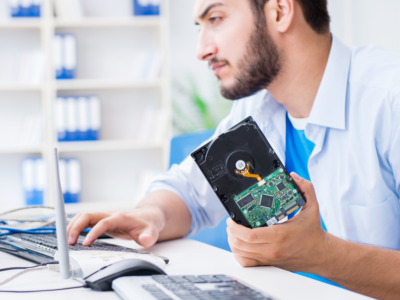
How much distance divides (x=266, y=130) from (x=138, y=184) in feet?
Result: 6.87

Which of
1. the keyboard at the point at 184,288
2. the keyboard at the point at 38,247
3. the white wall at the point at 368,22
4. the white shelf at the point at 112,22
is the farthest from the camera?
the white shelf at the point at 112,22

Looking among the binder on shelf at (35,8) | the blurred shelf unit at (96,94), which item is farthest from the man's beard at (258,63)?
the binder on shelf at (35,8)

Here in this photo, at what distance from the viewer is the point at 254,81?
1.23m

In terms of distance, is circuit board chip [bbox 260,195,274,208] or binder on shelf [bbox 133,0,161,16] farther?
binder on shelf [bbox 133,0,161,16]

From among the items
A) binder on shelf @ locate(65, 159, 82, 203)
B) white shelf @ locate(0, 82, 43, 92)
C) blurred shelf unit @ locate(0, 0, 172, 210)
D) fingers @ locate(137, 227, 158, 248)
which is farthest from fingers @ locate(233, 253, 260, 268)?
white shelf @ locate(0, 82, 43, 92)

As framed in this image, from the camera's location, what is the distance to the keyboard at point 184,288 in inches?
17.6

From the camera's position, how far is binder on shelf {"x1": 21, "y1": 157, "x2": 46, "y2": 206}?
116 inches

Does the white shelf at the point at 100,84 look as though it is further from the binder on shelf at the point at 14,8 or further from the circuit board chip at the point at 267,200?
the circuit board chip at the point at 267,200

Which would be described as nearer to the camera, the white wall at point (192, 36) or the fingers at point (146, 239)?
the fingers at point (146, 239)

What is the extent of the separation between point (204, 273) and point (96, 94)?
2793 mm

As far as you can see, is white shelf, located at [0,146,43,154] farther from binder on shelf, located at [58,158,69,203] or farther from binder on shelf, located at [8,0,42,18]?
binder on shelf, located at [8,0,42,18]

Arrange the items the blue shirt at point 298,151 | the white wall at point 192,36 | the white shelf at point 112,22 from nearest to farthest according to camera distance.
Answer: the blue shirt at point 298,151 → the white shelf at point 112,22 → the white wall at point 192,36

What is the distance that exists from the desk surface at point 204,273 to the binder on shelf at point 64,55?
93.1 inches

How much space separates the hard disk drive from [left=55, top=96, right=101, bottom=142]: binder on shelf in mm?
2454
